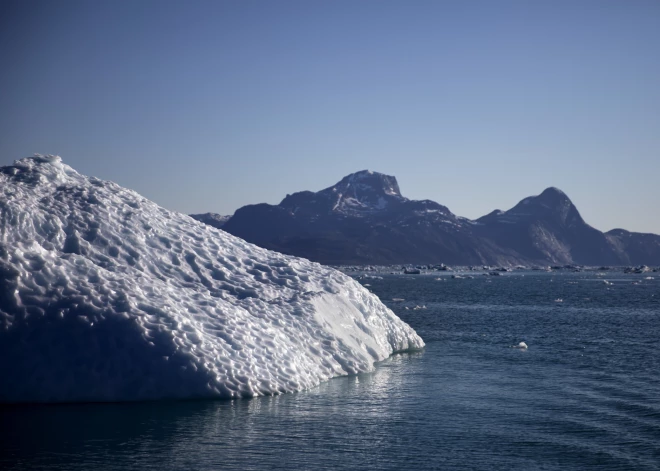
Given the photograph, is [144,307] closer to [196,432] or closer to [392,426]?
[196,432]

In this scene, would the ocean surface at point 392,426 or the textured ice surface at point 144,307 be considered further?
the textured ice surface at point 144,307

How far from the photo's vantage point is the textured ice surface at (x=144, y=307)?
21.8 m

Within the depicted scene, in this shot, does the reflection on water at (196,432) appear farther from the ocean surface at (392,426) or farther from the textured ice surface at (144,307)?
the textured ice surface at (144,307)

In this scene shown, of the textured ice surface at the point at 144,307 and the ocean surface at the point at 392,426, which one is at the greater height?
the textured ice surface at the point at 144,307

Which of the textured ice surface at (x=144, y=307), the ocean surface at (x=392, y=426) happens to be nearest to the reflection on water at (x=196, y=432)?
the ocean surface at (x=392, y=426)

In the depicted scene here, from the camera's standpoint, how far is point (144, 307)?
77.4ft

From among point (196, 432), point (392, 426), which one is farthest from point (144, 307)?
point (392, 426)

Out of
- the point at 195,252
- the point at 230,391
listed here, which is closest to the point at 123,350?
the point at 230,391

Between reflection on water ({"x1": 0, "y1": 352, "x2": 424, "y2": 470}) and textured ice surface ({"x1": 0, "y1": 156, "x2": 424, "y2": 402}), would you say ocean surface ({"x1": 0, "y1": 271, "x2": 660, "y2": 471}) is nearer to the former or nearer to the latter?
reflection on water ({"x1": 0, "y1": 352, "x2": 424, "y2": 470})

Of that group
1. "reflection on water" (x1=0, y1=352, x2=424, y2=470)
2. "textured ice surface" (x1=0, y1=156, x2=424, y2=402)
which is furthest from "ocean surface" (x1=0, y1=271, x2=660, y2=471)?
"textured ice surface" (x1=0, y1=156, x2=424, y2=402)

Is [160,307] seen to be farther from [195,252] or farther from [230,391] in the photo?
[195,252]

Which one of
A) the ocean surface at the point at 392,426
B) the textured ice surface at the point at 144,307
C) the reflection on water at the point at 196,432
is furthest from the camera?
the textured ice surface at the point at 144,307

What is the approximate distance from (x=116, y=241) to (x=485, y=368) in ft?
64.8

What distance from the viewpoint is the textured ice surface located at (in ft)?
71.6
